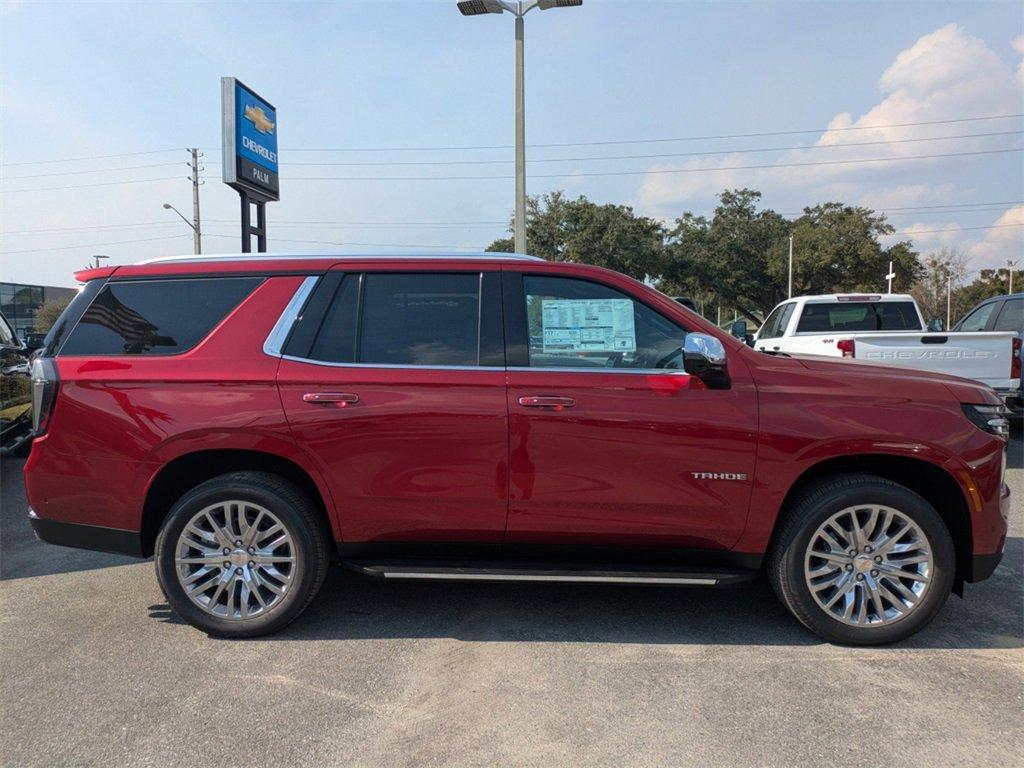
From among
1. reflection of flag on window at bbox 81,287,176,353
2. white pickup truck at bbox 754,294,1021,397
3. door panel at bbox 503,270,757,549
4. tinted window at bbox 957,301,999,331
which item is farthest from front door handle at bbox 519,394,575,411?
tinted window at bbox 957,301,999,331

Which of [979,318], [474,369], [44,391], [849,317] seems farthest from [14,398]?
[979,318]

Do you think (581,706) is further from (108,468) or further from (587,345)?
(108,468)

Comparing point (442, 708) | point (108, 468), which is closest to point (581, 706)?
point (442, 708)

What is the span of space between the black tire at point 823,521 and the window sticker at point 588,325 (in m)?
1.18

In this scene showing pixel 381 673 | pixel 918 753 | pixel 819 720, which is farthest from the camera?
pixel 381 673

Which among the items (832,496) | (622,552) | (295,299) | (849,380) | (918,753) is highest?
(295,299)

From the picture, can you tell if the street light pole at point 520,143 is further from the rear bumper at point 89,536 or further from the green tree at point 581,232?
the green tree at point 581,232

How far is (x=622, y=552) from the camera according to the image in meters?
3.50

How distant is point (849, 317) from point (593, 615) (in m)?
7.51

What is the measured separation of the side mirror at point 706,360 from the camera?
3.22 metres

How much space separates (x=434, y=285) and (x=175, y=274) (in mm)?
1397

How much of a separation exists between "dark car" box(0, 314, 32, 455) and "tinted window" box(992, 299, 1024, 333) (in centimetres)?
1204

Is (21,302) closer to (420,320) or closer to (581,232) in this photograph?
(581,232)

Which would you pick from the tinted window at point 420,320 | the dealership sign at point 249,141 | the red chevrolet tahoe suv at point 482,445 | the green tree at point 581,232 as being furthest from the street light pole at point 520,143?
the green tree at point 581,232
